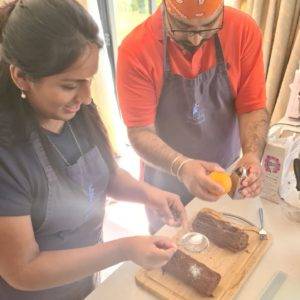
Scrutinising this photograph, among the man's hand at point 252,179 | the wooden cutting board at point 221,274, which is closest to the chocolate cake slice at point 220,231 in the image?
the wooden cutting board at point 221,274

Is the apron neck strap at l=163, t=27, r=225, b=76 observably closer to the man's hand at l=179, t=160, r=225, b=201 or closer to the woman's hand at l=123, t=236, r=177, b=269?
the man's hand at l=179, t=160, r=225, b=201

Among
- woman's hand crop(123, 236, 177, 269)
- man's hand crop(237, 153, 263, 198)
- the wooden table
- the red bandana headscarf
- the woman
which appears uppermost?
the red bandana headscarf

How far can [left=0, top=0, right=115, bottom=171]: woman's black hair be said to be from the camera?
73 cm

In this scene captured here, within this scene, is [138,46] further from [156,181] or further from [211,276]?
[211,276]

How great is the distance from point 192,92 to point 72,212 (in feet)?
2.00

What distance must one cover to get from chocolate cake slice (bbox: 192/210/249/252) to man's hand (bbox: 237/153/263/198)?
119mm

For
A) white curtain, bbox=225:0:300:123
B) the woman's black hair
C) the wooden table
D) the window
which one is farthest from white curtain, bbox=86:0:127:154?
the woman's black hair

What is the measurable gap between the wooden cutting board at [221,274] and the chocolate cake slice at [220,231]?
2 cm

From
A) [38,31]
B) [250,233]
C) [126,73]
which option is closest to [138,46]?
[126,73]

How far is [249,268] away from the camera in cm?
97

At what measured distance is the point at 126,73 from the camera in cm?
125

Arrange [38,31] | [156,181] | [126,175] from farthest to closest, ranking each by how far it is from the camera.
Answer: [156,181] < [126,175] < [38,31]

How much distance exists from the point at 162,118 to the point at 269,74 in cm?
102

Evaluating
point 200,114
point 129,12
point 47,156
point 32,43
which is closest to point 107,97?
point 129,12
